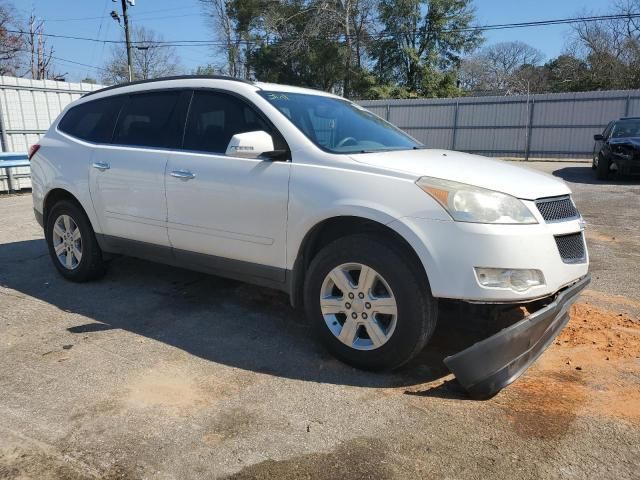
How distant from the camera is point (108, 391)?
3152mm

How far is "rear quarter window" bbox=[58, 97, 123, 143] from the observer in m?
4.87

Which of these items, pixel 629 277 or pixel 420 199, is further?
pixel 629 277

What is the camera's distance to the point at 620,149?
1227cm

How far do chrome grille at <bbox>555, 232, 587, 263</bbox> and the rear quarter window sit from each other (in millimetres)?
3871

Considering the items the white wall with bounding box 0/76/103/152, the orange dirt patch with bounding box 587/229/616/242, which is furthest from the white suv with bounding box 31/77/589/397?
the white wall with bounding box 0/76/103/152

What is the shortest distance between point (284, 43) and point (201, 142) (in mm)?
33867

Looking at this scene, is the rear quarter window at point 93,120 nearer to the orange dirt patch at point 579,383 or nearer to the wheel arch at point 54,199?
the wheel arch at point 54,199

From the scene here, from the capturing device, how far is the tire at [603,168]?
41.7 ft

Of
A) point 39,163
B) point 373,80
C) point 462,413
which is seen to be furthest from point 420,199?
point 373,80

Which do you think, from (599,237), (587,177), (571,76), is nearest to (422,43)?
(571,76)

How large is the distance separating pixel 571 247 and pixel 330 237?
1.48 m

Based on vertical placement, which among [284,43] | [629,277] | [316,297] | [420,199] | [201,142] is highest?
[284,43]

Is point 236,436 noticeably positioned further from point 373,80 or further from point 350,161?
point 373,80

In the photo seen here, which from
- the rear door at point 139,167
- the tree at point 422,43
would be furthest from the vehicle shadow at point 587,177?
the tree at point 422,43
